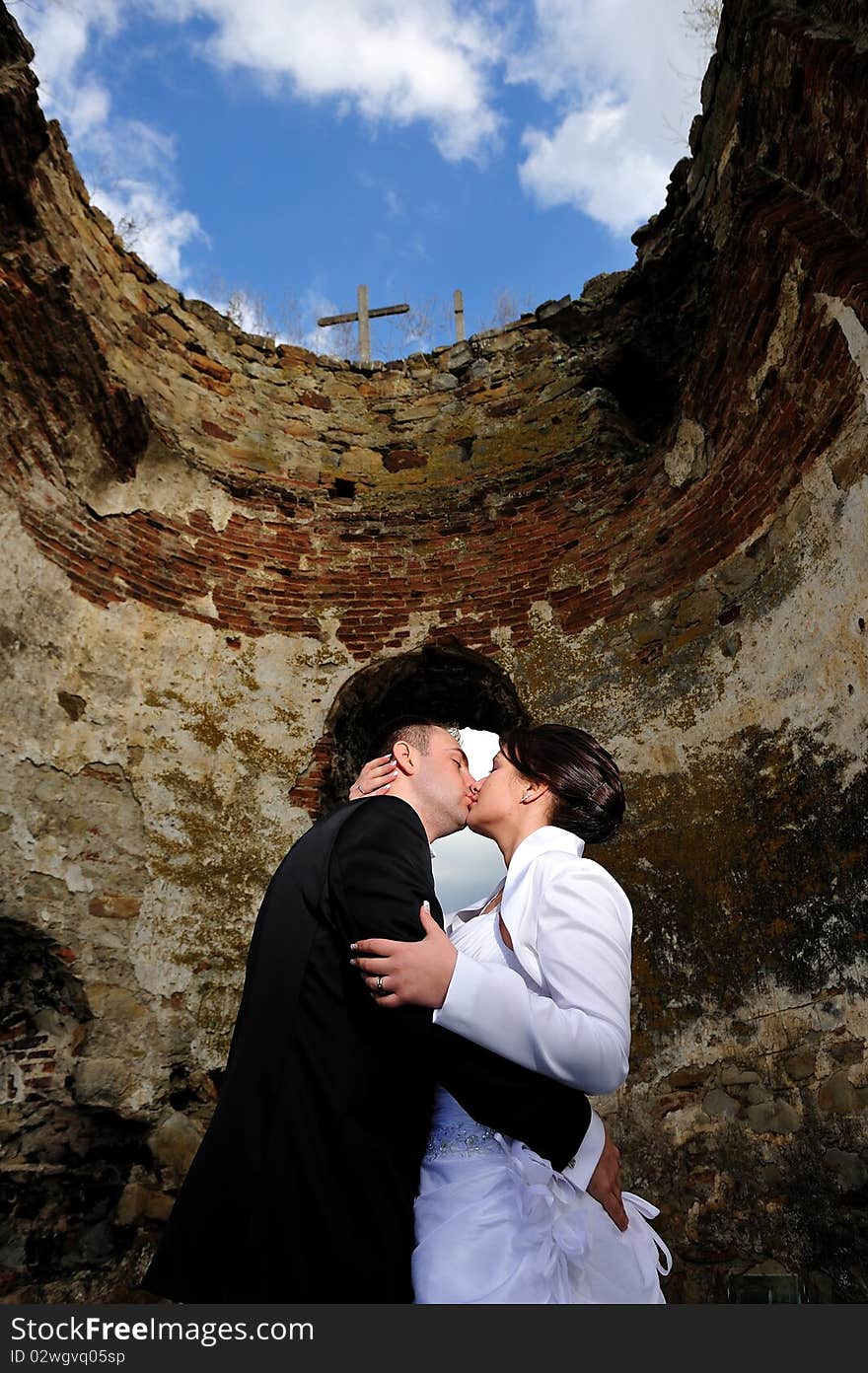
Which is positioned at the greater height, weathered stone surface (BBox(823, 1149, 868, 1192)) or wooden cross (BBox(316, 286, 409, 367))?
wooden cross (BBox(316, 286, 409, 367))

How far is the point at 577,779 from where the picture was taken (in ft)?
6.59

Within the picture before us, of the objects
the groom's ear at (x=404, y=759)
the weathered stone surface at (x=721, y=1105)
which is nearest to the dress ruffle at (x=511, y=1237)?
the groom's ear at (x=404, y=759)

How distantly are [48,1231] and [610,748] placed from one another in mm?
3248

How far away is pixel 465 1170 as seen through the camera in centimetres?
151

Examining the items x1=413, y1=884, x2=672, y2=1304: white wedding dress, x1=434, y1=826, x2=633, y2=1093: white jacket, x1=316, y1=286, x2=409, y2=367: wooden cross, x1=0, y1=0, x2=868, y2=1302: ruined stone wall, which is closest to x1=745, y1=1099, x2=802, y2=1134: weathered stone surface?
x1=0, y1=0, x2=868, y2=1302: ruined stone wall

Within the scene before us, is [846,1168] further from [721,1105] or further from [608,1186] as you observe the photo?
[608,1186]

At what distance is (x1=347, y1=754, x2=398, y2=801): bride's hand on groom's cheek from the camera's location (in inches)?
82.8

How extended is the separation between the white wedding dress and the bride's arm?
0.16 m

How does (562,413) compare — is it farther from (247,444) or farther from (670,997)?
(670,997)

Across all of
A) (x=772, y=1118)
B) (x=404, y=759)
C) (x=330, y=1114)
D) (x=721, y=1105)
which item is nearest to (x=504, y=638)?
(x=721, y=1105)

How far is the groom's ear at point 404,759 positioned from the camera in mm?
2133

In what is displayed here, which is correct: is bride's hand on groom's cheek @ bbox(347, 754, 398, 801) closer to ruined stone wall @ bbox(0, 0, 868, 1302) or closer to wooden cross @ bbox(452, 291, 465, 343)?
ruined stone wall @ bbox(0, 0, 868, 1302)

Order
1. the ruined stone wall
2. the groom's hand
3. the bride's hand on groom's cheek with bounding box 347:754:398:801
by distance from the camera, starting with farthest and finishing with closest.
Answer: the ruined stone wall < the bride's hand on groom's cheek with bounding box 347:754:398:801 < the groom's hand

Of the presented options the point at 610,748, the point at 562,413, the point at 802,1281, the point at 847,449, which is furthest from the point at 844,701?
the point at 562,413
